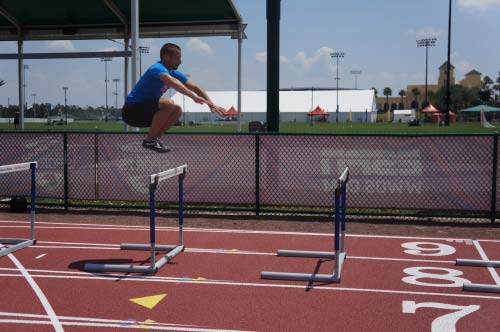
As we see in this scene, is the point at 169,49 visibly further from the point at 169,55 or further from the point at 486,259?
the point at 486,259

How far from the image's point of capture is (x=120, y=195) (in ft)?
40.3

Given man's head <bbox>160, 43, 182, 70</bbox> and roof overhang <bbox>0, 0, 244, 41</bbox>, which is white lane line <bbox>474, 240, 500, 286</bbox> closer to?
man's head <bbox>160, 43, 182, 70</bbox>

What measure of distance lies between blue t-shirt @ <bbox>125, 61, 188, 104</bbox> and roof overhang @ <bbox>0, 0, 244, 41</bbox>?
4925 mm

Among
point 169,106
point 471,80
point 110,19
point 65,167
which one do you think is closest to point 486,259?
point 169,106

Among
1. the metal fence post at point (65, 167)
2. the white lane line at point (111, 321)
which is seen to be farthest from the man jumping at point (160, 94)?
the metal fence post at point (65, 167)

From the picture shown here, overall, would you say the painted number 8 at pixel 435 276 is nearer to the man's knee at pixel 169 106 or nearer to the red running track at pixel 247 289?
the red running track at pixel 247 289

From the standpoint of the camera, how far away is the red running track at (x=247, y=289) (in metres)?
5.61

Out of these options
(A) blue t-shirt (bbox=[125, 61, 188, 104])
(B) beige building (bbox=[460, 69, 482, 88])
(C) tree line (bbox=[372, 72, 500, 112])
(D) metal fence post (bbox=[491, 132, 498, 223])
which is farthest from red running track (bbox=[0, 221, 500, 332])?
(B) beige building (bbox=[460, 69, 482, 88])

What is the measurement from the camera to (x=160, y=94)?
850 cm

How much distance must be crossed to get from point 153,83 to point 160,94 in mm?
224

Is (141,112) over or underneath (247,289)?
over

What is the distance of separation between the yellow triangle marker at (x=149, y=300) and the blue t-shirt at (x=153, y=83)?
3239mm

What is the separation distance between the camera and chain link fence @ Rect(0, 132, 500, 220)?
36.1 feet

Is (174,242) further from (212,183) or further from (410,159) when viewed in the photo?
(410,159)
